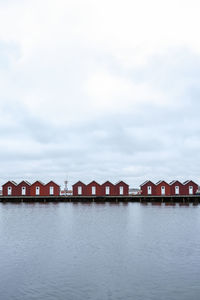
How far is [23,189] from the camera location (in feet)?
288

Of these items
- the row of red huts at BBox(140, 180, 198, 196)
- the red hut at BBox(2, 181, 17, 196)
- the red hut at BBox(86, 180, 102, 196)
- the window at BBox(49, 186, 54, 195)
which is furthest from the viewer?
the window at BBox(49, 186, 54, 195)

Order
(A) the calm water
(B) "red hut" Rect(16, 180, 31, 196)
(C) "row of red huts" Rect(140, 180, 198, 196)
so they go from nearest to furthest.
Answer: (A) the calm water
(B) "red hut" Rect(16, 180, 31, 196)
(C) "row of red huts" Rect(140, 180, 198, 196)

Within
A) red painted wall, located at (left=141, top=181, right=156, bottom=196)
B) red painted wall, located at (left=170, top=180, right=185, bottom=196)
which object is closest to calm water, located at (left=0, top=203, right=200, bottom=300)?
red painted wall, located at (left=141, top=181, right=156, bottom=196)

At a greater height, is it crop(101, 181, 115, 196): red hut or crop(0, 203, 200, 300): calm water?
crop(101, 181, 115, 196): red hut

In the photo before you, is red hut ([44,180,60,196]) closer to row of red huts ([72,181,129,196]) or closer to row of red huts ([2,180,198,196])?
row of red huts ([2,180,198,196])

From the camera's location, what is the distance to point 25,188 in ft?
288

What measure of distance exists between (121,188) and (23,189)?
27161 millimetres

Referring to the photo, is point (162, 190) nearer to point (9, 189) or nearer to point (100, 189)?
point (100, 189)

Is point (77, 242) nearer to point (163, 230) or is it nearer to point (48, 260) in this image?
point (48, 260)

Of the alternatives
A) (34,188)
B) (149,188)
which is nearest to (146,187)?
(149,188)

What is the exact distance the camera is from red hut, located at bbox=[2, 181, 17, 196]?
8781 centimetres

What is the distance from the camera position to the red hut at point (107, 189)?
87.2 meters

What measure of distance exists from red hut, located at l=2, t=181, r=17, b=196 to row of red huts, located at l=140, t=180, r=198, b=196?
36.0 meters

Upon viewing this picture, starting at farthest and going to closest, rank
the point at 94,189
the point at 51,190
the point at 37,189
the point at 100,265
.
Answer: the point at 51,190 < the point at 37,189 < the point at 94,189 < the point at 100,265
